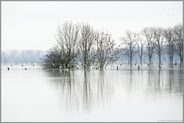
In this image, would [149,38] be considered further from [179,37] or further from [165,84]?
[165,84]

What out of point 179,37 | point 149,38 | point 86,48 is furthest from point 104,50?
point 149,38

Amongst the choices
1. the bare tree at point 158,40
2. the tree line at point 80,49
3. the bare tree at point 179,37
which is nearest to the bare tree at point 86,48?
the tree line at point 80,49

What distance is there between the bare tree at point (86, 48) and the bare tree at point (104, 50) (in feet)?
3.63

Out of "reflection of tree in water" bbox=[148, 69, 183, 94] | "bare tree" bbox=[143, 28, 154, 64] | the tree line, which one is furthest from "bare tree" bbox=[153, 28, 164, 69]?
"reflection of tree in water" bbox=[148, 69, 183, 94]

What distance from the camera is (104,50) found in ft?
194

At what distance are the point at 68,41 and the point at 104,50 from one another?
5819mm

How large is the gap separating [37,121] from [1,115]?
198 cm

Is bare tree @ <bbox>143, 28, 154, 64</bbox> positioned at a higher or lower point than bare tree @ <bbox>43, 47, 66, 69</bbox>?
higher

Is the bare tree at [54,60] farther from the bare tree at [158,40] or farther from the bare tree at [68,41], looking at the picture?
the bare tree at [158,40]

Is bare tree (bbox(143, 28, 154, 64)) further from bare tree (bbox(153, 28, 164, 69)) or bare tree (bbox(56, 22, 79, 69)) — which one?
bare tree (bbox(56, 22, 79, 69))

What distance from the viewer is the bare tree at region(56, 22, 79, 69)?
57531mm

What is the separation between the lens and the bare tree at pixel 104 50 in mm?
58441

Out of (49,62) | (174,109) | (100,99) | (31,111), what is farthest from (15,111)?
(49,62)

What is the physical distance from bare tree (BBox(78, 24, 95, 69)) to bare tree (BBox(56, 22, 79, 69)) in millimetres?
1007
